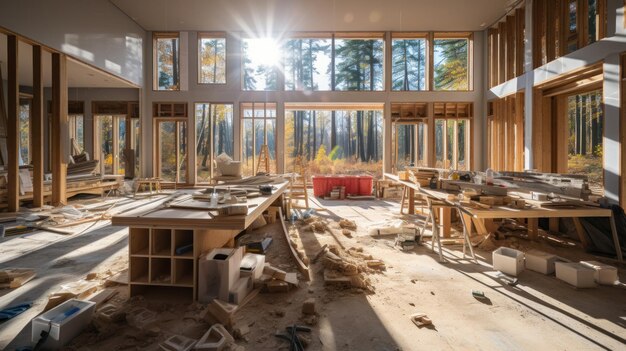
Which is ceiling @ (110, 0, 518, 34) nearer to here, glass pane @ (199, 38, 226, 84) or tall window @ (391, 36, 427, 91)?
glass pane @ (199, 38, 226, 84)

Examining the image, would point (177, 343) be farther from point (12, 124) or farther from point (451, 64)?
point (451, 64)

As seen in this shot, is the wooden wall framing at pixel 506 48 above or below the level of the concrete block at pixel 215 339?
above

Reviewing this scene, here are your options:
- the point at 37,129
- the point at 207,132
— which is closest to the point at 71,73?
the point at 37,129

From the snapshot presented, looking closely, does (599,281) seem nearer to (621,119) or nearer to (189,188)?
(621,119)

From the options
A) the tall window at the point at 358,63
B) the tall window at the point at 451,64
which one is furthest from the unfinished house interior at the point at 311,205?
the tall window at the point at 451,64

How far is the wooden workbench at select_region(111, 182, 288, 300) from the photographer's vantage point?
106 inches

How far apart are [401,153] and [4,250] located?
2978cm

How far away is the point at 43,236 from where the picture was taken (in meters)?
5.21

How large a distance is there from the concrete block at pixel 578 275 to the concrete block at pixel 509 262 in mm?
383

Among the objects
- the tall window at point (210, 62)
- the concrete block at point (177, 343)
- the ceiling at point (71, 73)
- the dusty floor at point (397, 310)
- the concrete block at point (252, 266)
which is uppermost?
the tall window at point (210, 62)

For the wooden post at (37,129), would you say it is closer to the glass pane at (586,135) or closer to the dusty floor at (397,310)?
the dusty floor at (397,310)

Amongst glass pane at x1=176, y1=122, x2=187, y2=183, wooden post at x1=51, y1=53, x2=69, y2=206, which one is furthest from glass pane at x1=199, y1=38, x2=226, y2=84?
wooden post at x1=51, y1=53, x2=69, y2=206

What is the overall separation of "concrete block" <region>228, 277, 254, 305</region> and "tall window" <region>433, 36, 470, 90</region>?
19.6 metres

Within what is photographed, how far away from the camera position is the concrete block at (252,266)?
3.04 metres
